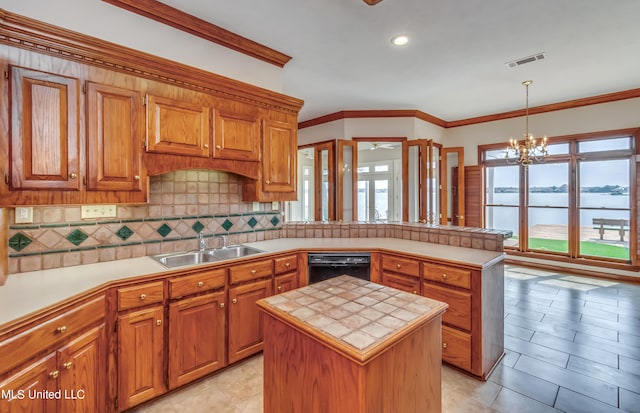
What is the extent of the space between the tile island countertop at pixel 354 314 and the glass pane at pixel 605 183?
5.62 meters

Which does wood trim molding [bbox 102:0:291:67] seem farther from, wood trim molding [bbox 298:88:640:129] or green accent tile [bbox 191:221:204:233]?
wood trim molding [bbox 298:88:640:129]

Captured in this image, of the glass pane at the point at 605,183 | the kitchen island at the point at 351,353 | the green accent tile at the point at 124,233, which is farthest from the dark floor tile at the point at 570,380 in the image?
the glass pane at the point at 605,183

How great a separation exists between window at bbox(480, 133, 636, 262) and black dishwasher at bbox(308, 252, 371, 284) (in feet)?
15.3

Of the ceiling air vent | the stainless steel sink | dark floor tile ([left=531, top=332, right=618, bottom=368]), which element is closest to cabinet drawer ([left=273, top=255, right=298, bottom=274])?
the stainless steel sink

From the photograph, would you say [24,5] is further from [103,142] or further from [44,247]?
[44,247]

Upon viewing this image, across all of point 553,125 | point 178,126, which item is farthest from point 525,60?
point 178,126

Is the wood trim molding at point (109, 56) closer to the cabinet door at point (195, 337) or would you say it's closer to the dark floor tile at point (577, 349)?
the cabinet door at point (195, 337)

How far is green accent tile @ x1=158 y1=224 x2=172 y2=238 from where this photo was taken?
2.53 meters

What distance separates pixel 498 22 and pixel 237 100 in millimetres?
2526

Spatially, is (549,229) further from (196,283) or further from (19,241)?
(19,241)

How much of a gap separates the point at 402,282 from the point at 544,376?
1298mm

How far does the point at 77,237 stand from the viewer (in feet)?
6.96

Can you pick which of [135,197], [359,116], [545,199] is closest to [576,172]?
[545,199]

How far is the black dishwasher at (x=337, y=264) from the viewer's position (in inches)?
112
